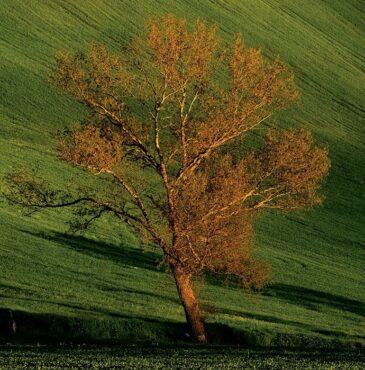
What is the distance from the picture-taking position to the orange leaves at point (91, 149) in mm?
33281

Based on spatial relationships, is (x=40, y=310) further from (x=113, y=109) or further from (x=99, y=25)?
(x=99, y=25)

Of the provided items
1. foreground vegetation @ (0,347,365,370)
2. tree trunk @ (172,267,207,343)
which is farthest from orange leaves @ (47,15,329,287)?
foreground vegetation @ (0,347,365,370)

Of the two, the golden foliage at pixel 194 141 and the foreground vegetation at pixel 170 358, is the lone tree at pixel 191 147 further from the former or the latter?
the foreground vegetation at pixel 170 358

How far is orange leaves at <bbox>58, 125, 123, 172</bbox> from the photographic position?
33.3m

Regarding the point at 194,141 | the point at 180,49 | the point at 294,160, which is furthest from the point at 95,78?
the point at 294,160

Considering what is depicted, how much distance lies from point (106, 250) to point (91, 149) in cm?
1992

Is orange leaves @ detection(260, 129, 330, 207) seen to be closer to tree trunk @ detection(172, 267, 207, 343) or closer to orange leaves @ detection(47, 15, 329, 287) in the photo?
orange leaves @ detection(47, 15, 329, 287)

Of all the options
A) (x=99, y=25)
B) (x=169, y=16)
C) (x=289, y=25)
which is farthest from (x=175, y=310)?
(x=289, y=25)

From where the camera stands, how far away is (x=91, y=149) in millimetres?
33188

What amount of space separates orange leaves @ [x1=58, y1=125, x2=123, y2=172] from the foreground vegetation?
755 centimetres

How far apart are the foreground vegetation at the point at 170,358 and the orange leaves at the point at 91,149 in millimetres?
7554

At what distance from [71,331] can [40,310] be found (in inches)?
72.0

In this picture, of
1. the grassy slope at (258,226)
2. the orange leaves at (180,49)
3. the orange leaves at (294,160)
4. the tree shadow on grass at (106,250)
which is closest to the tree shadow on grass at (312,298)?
the grassy slope at (258,226)

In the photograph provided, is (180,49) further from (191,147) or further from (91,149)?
(91,149)
